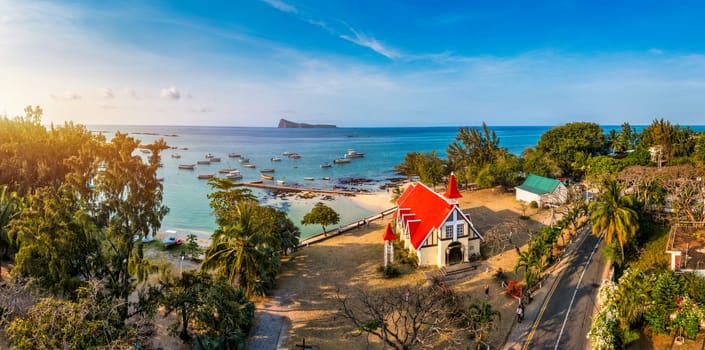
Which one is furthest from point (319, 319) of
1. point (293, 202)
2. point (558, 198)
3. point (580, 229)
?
point (293, 202)

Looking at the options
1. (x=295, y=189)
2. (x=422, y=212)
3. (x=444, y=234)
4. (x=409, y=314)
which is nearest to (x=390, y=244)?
(x=422, y=212)

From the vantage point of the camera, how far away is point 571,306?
69.4 ft

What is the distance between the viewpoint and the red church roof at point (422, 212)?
1086 inches

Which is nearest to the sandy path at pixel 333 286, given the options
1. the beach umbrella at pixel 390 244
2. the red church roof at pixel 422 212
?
the beach umbrella at pixel 390 244

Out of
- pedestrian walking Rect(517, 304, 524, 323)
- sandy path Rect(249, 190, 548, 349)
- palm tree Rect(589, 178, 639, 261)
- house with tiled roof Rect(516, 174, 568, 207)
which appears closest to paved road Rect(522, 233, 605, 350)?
pedestrian walking Rect(517, 304, 524, 323)

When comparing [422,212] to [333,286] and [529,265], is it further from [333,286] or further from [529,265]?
[333,286]

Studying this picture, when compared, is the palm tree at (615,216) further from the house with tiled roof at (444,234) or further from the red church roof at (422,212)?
the red church roof at (422,212)

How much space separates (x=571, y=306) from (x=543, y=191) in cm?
2552

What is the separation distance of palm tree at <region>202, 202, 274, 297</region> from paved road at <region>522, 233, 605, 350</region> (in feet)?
49.6

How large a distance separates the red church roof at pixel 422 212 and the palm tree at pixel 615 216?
987 centimetres

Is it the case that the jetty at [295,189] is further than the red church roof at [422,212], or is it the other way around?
the jetty at [295,189]

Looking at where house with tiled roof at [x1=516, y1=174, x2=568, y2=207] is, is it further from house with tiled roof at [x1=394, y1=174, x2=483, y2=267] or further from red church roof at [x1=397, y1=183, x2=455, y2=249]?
house with tiled roof at [x1=394, y1=174, x2=483, y2=267]

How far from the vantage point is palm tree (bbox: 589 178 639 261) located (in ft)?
80.0

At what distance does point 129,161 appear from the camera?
18.4 metres
